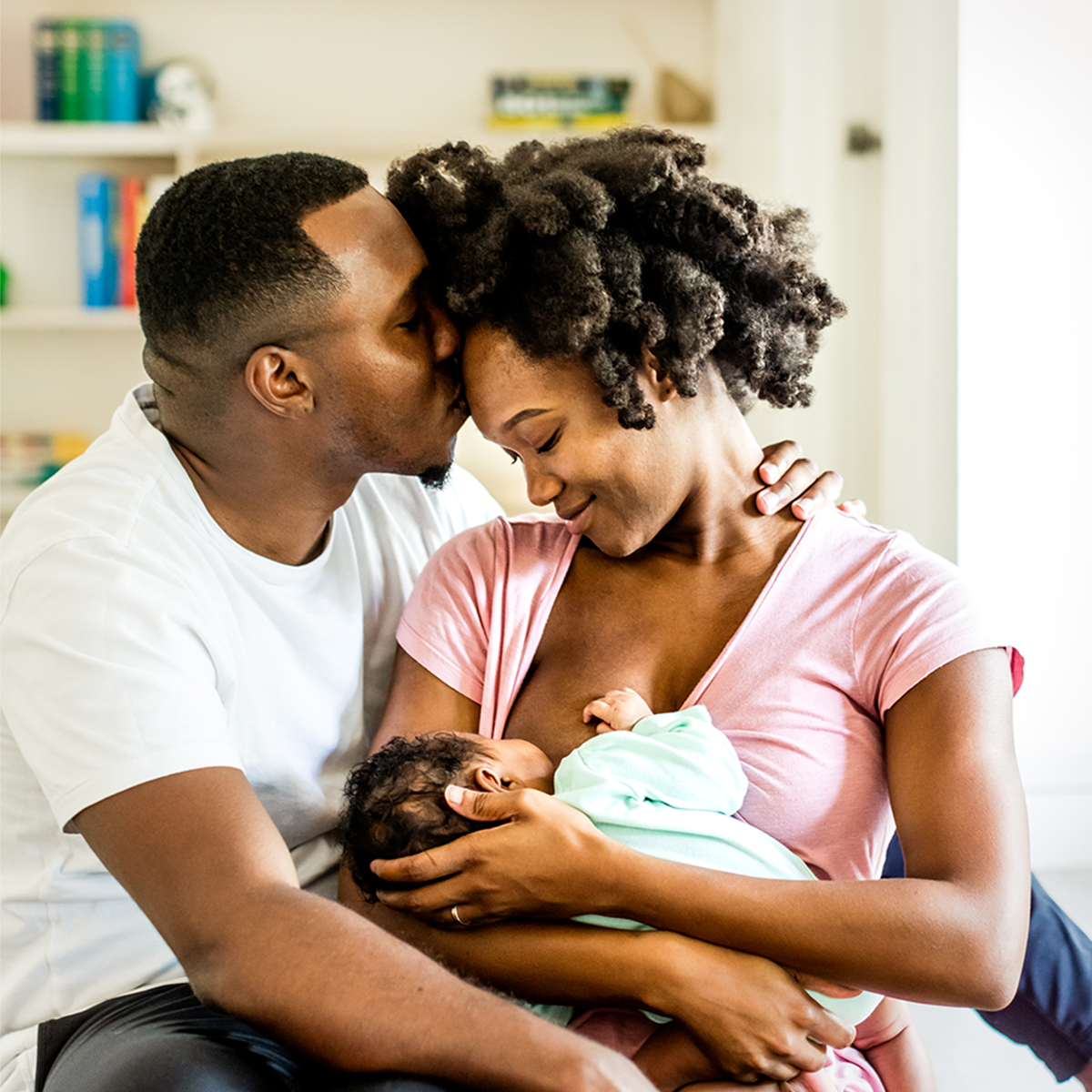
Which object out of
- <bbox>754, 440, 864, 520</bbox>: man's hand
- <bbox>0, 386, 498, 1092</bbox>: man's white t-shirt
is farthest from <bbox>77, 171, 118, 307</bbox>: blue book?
<bbox>754, 440, 864, 520</bbox>: man's hand

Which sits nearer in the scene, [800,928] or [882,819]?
[800,928]

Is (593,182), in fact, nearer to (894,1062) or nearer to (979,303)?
(894,1062)

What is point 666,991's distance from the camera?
114 centimetres

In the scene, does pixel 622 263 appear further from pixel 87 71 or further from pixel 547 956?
pixel 87 71

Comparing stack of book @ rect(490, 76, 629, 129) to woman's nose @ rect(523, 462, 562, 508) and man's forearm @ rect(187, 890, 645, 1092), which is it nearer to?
woman's nose @ rect(523, 462, 562, 508)

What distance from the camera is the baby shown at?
1219mm

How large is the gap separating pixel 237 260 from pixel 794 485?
30.2 inches

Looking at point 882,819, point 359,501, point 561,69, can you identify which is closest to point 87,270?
point 561,69

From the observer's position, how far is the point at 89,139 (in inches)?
154

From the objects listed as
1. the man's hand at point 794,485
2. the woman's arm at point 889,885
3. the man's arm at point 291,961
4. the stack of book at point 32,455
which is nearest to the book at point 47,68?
the stack of book at point 32,455

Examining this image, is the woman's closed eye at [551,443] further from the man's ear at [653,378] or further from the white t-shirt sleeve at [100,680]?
the white t-shirt sleeve at [100,680]

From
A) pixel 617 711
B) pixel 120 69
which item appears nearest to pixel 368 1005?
pixel 617 711

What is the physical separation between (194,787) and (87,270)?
338 centimetres

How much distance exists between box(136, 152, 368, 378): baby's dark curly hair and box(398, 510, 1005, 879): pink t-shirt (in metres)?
0.48
